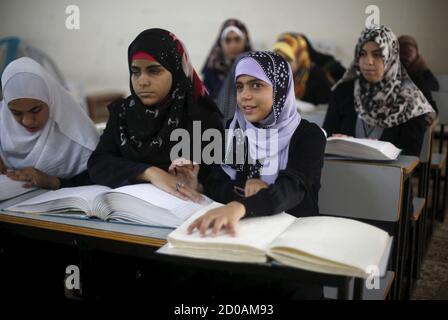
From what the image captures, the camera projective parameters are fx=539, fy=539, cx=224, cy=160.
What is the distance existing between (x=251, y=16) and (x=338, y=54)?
2.55ft

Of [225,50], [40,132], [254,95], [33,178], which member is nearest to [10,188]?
[33,178]

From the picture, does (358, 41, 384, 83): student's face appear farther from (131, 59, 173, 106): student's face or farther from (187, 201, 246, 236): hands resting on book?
(187, 201, 246, 236): hands resting on book

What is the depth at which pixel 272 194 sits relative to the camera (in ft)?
3.80

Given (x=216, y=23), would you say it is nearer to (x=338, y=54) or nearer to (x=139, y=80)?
(x=338, y=54)

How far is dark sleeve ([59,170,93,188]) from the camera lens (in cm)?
169

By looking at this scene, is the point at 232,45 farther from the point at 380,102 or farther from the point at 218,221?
the point at 218,221

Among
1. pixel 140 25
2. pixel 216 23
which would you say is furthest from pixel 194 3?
pixel 140 25

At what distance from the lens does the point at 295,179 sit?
1260 millimetres

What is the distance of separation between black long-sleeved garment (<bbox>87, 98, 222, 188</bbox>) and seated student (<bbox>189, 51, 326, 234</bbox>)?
0.09 meters

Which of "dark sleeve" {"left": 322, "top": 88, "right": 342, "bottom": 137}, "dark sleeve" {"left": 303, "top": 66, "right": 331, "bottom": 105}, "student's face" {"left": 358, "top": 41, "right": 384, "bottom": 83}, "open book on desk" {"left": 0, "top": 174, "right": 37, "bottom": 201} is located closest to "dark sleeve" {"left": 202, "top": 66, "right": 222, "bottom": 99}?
"dark sleeve" {"left": 303, "top": 66, "right": 331, "bottom": 105}

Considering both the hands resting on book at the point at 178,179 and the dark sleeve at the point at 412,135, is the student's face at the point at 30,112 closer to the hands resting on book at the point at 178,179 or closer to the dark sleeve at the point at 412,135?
the hands resting on book at the point at 178,179

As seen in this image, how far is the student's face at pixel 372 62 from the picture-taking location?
7.66 ft

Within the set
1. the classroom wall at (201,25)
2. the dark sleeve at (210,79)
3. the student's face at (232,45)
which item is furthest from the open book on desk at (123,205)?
the student's face at (232,45)

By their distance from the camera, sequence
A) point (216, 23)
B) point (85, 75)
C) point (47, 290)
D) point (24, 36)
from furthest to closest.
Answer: point (216, 23), point (85, 75), point (24, 36), point (47, 290)
